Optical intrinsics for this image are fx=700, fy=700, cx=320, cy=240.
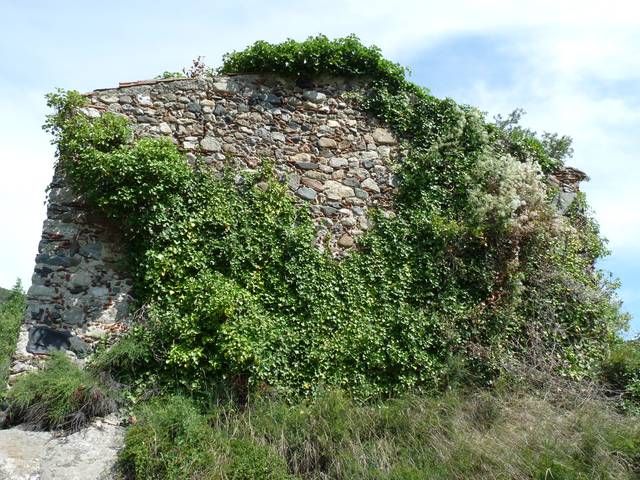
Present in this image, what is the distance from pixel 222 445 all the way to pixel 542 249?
4.76 metres

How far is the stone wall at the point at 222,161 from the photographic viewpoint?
25.1ft

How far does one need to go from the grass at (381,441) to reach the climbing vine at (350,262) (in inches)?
20.2

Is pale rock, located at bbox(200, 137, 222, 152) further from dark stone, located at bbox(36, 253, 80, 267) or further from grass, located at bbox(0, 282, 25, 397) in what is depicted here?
grass, located at bbox(0, 282, 25, 397)

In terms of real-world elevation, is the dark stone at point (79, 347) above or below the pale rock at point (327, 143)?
below

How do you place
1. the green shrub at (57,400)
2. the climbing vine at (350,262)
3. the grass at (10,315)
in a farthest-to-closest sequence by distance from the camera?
the grass at (10,315), the climbing vine at (350,262), the green shrub at (57,400)

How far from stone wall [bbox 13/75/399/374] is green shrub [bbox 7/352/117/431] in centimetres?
52

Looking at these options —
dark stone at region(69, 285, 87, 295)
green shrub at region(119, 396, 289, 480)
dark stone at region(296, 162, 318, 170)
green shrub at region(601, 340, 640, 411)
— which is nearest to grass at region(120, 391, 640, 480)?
green shrub at region(119, 396, 289, 480)

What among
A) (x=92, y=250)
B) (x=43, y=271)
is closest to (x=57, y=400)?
(x=43, y=271)

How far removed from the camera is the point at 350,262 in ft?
27.6

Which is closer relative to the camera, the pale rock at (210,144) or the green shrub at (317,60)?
the pale rock at (210,144)

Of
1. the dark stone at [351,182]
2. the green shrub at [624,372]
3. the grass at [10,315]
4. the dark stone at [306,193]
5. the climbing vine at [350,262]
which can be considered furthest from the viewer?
the grass at [10,315]

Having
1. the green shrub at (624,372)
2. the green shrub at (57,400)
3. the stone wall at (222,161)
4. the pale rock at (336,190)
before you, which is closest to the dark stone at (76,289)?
the stone wall at (222,161)

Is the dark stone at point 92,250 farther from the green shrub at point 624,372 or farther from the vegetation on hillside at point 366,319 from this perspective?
the green shrub at point 624,372

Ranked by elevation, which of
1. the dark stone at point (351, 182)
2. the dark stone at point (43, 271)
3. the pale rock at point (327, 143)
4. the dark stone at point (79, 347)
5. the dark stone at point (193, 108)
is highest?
the dark stone at point (193, 108)
